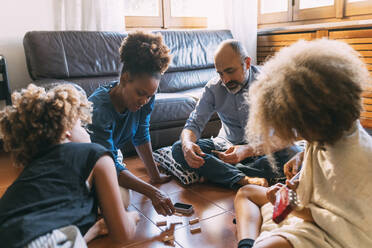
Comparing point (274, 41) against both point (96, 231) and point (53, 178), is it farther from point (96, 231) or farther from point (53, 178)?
point (53, 178)

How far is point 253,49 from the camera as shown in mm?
4414

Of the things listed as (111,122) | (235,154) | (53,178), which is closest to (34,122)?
(53,178)

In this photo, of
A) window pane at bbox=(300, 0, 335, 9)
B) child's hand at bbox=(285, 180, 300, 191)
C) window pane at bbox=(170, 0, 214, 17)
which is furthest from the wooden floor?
window pane at bbox=(300, 0, 335, 9)

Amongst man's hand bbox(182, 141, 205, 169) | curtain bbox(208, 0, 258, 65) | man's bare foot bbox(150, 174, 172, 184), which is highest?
curtain bbox(208, 0, 258, 65)

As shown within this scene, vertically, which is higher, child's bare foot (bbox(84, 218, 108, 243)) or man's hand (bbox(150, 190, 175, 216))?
man's hand (bbox(150, 190, 175, 216))

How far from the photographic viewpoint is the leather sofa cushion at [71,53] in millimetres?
2857

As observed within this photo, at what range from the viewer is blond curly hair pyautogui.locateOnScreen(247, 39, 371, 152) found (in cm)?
86

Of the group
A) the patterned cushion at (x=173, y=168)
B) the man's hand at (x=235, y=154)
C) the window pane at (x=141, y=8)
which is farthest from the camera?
the window pane at (x=141, y=8)

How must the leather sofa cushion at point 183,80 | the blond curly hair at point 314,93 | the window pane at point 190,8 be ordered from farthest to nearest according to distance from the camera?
the window pane at point 190,8, the leather sofa cushion at point 183,80, the blond curly hair at point 314,93

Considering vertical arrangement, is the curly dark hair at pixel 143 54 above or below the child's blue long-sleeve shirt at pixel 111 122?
above

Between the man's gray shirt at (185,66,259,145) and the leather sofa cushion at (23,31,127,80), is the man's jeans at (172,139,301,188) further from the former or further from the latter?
the leather sofa cushion at (23,31,127,80)

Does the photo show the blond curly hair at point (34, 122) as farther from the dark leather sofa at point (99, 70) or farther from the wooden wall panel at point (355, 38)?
the wooden wall panel at point (355, 38)

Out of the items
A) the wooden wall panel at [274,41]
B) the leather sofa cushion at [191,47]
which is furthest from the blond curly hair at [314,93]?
the wooden wall panel at [274,41]

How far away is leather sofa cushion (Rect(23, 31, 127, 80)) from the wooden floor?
1066 millimetres
